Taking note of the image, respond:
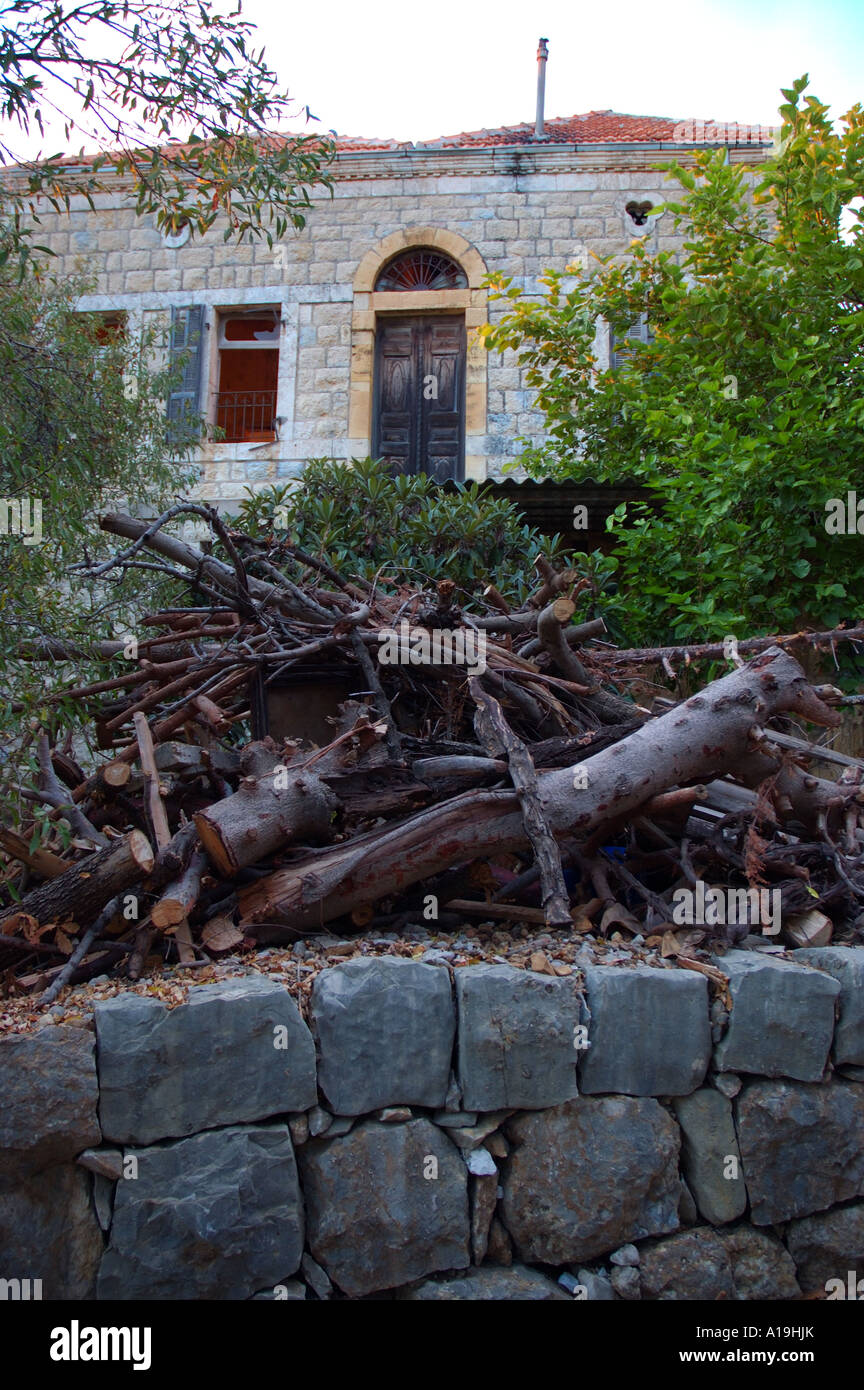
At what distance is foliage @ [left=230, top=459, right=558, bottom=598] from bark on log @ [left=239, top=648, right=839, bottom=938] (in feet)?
7.87

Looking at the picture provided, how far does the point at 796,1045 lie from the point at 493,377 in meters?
8.85

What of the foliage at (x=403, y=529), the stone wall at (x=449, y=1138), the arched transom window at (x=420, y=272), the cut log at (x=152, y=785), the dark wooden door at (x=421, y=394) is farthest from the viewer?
the arched transom window at (x=420, y=272)

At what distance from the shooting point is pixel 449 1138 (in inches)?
124

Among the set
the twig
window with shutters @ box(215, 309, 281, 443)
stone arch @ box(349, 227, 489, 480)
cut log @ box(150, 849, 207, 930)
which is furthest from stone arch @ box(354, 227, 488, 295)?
the twig

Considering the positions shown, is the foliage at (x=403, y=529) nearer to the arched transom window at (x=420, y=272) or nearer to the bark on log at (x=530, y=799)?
the bark on log at (x=530, y=799)

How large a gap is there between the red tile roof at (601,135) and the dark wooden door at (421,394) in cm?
194

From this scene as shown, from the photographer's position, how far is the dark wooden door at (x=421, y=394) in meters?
10.9

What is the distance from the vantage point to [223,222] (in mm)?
10781

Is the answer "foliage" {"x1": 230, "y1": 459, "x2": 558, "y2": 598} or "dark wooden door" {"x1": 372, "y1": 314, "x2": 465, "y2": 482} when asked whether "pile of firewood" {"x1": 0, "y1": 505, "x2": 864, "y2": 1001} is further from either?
"dark wooden door" {"x1": 372, "y1": 314, "x2": 465, "y2": 482}

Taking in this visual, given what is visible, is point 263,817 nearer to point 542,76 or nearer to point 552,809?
point 552,809

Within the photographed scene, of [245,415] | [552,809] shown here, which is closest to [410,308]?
[245,415]

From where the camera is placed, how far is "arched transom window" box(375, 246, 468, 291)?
1120 cm

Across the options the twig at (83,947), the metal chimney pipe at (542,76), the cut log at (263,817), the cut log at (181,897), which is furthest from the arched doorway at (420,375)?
the twig at (83,947)

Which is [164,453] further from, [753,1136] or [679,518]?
[753,1136]
